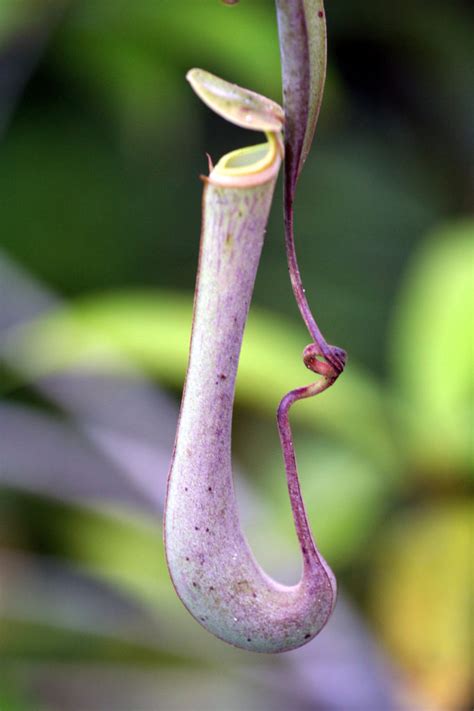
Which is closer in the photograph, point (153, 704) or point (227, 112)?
point (227, 112)

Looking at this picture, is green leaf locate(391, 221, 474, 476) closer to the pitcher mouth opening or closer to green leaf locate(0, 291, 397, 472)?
green leaf locate(0, 291, 397, 472)

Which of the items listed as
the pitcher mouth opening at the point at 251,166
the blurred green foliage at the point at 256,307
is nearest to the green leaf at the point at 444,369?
the blurred green foliage at the point at 256,307

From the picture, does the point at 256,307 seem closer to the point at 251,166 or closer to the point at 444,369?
the point at 444,369

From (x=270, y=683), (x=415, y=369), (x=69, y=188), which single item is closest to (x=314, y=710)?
(x=270, y=683)

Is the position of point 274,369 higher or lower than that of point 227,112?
lower

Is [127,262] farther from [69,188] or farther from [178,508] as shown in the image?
[178,508]

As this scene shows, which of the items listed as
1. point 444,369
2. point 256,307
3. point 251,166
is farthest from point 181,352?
point 256,307

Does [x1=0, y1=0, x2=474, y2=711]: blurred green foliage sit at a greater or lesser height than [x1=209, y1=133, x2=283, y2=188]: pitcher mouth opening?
lesser

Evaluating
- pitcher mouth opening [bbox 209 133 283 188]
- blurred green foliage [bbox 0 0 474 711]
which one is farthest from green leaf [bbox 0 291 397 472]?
pitcher mouth opening [bbox 209 133 283 188]
